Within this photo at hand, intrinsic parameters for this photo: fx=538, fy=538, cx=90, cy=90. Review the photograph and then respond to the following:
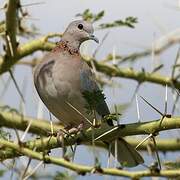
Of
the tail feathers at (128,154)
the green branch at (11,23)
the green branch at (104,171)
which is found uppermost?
the green branch at (11,23)

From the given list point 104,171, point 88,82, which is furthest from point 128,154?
point 104,171

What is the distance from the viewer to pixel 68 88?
315cm

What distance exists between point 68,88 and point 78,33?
29.3 inches

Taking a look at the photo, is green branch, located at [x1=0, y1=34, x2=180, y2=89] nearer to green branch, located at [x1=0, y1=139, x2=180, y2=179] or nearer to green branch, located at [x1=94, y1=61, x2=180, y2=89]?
green branch, located at [x1=94, y1=61, x2=180, y2=89]

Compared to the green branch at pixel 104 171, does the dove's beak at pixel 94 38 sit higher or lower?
higher

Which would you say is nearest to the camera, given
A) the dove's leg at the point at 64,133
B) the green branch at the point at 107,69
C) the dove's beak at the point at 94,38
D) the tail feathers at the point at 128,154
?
the dove's leg at the point at 64,133

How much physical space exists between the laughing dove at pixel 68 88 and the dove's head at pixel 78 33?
0.28 meters

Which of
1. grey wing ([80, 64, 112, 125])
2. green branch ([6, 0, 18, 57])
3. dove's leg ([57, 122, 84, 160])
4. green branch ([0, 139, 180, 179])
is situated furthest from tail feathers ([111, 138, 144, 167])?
green branch ([0, 139, 180, 179])

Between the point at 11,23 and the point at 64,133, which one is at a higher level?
the point at 11,23

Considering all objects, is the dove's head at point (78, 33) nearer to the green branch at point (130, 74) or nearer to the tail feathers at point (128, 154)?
the green branch at point (130, 74)

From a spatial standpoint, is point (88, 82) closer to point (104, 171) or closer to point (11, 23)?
point (11, 23)

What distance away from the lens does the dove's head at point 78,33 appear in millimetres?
3721

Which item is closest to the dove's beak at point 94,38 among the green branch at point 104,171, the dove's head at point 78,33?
the dove's head at point 78,33

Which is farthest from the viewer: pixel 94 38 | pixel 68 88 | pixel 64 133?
pixel 94 38
